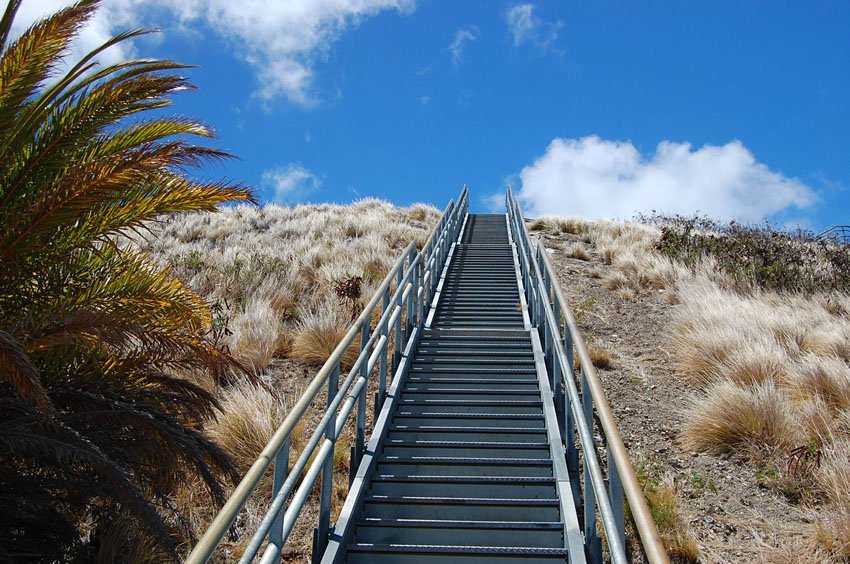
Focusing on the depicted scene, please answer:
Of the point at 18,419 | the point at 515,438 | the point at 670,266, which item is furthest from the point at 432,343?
the point at 670,266

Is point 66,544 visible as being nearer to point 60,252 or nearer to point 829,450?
point 60,252

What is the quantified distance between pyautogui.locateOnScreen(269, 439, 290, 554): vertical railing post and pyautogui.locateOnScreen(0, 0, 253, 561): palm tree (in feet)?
3.27

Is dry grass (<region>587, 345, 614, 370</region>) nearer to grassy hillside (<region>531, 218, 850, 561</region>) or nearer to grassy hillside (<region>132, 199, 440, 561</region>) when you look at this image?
grassy hillside (<region>531, 218, 850, 561</region>)

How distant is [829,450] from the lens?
606 cm

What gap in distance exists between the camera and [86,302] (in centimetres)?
504

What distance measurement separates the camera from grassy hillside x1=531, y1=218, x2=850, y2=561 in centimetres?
571

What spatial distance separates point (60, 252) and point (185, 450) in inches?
67.2

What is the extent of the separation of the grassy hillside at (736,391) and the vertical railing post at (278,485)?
3.32m

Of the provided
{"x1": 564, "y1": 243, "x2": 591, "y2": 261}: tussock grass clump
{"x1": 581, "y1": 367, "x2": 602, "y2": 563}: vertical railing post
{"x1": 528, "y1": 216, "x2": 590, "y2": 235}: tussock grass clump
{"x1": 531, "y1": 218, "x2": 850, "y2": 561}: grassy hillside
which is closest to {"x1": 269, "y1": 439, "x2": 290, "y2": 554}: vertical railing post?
{"x1": 581, "y1": 367, "x2": 602, "y2": 563}: vertical railing post

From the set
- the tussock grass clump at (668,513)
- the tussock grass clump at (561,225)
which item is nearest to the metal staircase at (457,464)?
the tussock grass clump at (668,513)

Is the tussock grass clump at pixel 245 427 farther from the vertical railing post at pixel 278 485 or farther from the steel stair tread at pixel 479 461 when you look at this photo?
the vertical railing post at pixel 278 485

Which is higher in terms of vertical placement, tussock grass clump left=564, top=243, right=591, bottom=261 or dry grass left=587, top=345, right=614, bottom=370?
tussock grass clump left=564, top=243, right=591, bottom=261

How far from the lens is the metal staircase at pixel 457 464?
12.5 feet

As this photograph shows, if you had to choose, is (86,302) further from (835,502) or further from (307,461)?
Result: (835,502)
